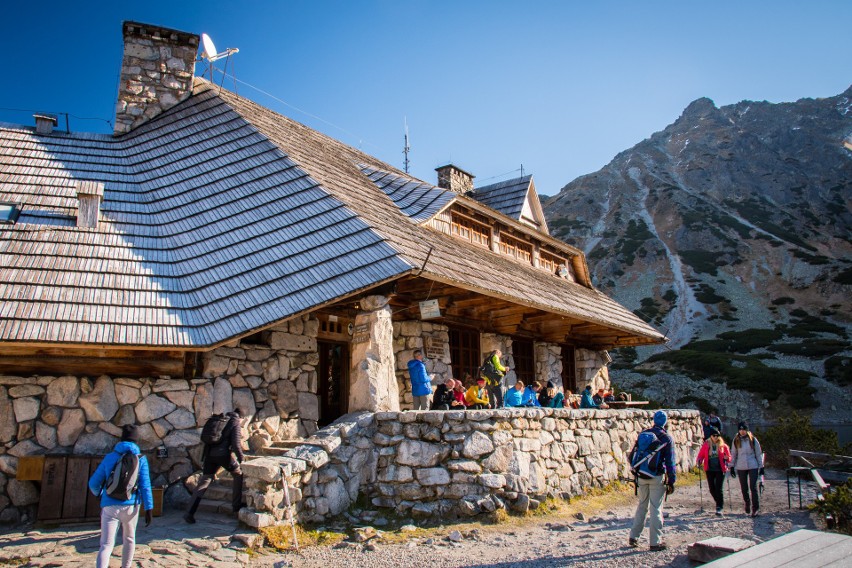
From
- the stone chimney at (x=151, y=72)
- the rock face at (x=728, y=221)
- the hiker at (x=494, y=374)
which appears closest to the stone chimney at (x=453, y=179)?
the stone chimney at (x=151, y=72)

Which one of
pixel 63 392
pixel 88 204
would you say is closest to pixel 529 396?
pixel 63 392

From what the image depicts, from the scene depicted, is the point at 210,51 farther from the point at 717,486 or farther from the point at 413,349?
the point at 717,486

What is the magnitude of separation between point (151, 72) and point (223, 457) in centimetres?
1018

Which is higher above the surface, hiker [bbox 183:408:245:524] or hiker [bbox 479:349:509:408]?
hiker [bbox 479:349:509:408]

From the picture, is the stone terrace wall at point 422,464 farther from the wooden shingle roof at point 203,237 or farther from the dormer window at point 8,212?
the dormer window at point 8,212

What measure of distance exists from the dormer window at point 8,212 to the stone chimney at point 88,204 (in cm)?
84

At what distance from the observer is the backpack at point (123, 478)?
5.21 metres

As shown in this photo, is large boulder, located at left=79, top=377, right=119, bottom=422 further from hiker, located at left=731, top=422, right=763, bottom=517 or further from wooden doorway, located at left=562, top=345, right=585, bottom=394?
wooden doorway, located at left=562, top=345, right=585, bottom=394

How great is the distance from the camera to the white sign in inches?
365

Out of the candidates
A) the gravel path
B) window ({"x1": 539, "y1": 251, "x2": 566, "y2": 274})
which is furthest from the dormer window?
window ({"x1": 539, "y1": 251, "x2": 566, "y2": 274})

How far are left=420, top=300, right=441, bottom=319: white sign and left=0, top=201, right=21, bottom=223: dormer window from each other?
19.8 feet

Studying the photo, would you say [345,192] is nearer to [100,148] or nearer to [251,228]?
[251,228]

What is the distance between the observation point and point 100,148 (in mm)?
12117

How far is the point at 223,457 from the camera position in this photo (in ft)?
22.7
